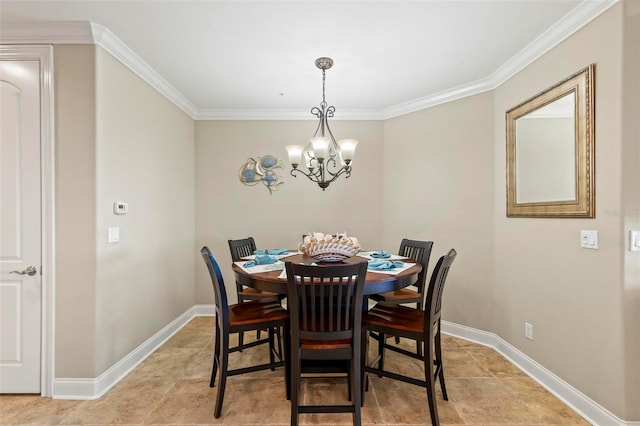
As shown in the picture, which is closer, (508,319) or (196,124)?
(508,319)

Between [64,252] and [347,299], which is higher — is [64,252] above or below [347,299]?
above

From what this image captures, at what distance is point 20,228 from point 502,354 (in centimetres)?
406

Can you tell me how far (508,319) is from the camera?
110 inches

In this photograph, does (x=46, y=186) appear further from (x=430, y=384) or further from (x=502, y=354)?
(x=502, y=354)

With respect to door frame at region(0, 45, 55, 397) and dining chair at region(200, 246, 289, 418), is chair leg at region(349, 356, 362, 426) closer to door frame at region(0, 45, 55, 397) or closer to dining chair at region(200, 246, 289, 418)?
dining chair at region(200, 246, 289, 418)

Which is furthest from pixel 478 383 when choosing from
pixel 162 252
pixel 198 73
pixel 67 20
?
pixel 67 20

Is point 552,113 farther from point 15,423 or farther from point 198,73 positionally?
point 15,423

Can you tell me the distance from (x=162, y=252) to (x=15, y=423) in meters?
1.57

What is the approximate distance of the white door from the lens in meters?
2.20

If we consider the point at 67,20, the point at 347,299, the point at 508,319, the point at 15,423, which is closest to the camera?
the point at 347,299

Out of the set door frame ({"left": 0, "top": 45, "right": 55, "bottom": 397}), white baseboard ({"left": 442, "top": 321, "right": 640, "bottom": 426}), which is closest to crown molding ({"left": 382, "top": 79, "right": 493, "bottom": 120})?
white baseboard ({"left": 442, "top": 321, "right": 640, "bottom": 426})

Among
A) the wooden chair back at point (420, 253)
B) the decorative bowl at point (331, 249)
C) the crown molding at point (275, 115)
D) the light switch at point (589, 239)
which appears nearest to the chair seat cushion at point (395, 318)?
the decorative bowl at point (331, 249)

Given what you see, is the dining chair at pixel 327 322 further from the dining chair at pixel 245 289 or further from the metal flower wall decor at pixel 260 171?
the metal flower wall decor at pixel 260 171

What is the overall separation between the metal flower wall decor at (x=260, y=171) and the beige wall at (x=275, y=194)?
6 centimetres
